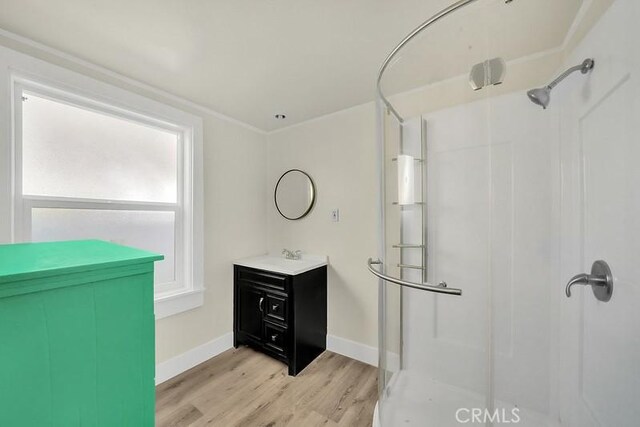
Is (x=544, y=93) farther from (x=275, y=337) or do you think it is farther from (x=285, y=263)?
(x=275, y=337)

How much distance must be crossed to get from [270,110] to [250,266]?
137 cm

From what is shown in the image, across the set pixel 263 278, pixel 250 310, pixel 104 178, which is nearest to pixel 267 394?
pixel 250 310

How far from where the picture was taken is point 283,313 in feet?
6.54

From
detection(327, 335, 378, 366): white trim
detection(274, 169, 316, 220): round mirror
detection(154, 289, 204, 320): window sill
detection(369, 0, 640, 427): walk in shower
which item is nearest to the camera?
detection(369, 0, 640, 427): walk in shower

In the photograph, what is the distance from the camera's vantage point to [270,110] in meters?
2.21

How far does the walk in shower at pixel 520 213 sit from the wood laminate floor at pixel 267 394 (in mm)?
360

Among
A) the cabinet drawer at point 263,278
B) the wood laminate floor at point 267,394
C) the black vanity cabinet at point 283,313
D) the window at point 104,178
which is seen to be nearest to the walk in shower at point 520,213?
the wood laminate floor at point 267,394

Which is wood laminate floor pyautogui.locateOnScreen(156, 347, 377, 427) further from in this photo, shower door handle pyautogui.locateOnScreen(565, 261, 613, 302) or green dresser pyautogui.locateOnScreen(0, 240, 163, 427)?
shower door handle pyautogui.locateOnScreen(565, 261, 613, 302)

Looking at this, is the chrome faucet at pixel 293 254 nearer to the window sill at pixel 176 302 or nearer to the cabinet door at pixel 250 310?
the cabinet door at pixel 250 310

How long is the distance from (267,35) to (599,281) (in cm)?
174

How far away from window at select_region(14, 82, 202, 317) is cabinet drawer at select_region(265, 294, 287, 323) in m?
0.62

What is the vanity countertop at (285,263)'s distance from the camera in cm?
202

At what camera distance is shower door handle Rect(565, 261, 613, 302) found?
0.85 m

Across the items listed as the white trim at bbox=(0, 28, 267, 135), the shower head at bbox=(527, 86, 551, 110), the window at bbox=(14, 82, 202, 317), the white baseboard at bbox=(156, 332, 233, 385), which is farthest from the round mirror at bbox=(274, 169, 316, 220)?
the shower head at bbox=(527, 86, 551, 110)
